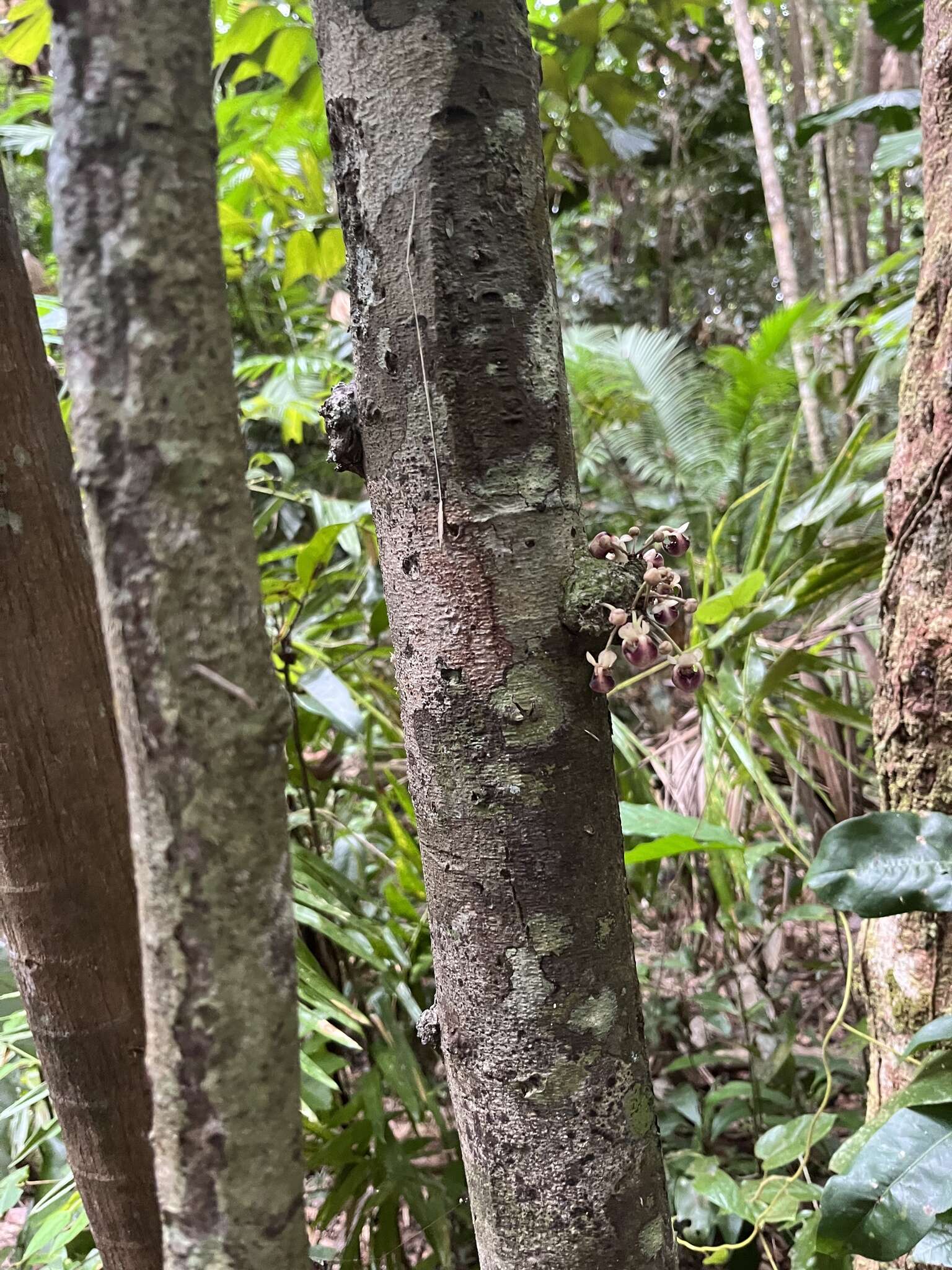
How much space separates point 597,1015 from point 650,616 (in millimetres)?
221

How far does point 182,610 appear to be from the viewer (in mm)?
216

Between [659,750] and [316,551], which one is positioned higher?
[316,551]

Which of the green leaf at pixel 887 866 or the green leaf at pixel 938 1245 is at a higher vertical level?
the green leaf at pixel 887 866

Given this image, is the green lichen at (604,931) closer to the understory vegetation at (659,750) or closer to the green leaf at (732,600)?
the understory vegetation at (659,750)

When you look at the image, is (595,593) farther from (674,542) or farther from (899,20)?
(899,20)

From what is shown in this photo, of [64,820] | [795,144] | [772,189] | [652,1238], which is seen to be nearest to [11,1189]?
[64,820]

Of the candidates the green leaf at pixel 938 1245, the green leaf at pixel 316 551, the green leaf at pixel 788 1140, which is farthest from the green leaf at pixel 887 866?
the green leaf at pixel 316 551

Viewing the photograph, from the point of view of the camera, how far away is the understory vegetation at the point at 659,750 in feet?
2.84

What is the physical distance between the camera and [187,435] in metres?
0.22

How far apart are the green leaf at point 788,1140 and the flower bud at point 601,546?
2.82ft

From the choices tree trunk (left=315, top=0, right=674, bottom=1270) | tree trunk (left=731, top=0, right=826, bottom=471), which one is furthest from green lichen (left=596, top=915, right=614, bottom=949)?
tree trunk (left=731, top=0, right=826, bottom=471)

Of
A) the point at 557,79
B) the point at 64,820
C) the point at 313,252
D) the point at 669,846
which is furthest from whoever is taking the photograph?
the point at 313,252

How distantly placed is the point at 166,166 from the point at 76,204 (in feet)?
0.08

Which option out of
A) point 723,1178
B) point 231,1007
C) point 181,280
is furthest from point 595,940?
point 723,1178
